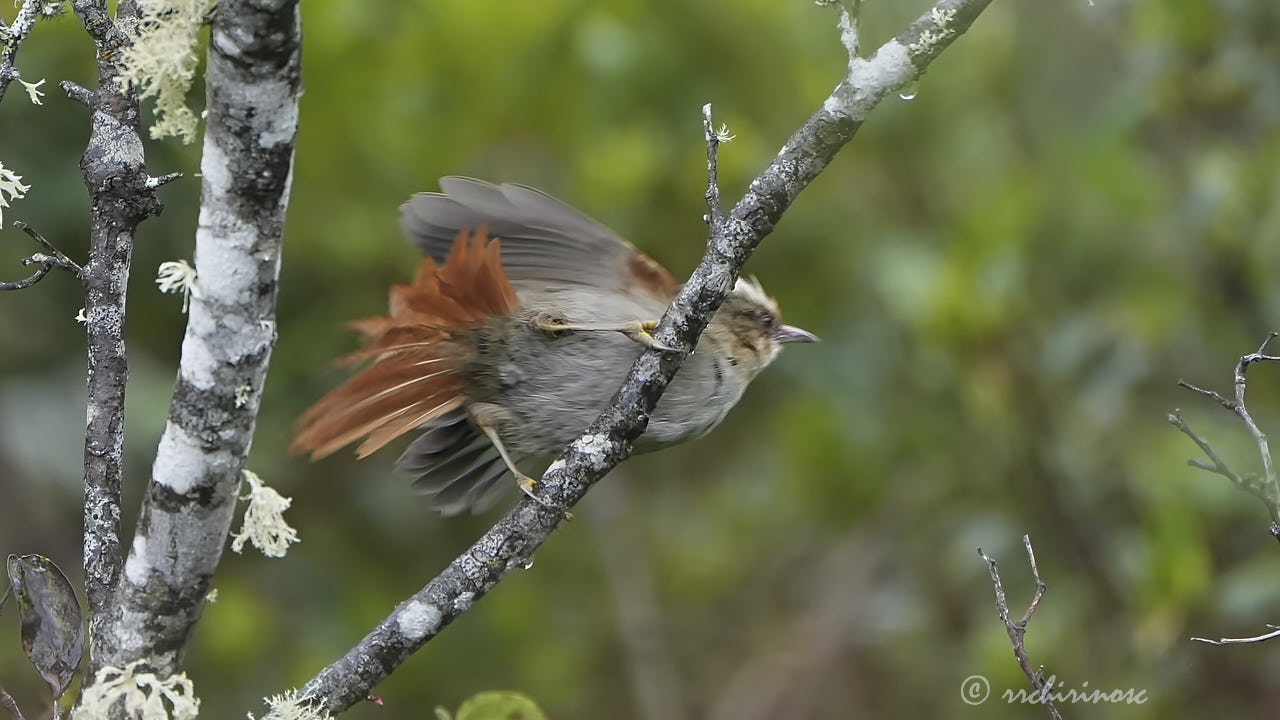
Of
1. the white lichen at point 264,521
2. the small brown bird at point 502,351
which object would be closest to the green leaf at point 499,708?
the white lichen at point 264,521

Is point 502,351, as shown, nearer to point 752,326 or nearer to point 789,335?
point 752,326

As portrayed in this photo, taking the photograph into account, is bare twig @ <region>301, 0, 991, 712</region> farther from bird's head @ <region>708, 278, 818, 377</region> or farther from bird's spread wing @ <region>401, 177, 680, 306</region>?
bird's head @ <region>708, 278, 818, 377</region>

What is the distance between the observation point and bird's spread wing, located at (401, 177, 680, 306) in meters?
3.08

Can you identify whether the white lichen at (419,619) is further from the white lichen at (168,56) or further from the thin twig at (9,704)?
the white lichen at (168,56)

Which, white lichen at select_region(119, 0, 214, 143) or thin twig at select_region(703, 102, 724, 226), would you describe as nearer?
white lichen at select_region(119, 0, 214, 143)

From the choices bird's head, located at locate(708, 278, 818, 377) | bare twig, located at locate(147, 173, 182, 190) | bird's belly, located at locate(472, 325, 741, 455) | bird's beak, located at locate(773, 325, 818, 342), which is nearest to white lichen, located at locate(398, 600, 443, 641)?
bare twig, located at locate(147, 173, 182, 190)

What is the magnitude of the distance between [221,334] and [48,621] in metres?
0.55

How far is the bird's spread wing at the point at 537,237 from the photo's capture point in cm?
308

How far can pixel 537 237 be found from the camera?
3.25 meters

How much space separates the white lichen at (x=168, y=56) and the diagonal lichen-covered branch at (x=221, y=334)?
0.47ft

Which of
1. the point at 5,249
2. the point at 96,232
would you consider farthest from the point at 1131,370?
the point at 5,249

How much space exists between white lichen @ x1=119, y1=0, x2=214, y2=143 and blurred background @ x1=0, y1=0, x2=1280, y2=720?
2.06 metres

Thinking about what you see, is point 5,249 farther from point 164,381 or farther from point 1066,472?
point 1066,472

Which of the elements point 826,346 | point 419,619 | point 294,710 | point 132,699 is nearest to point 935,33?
point 419,619
